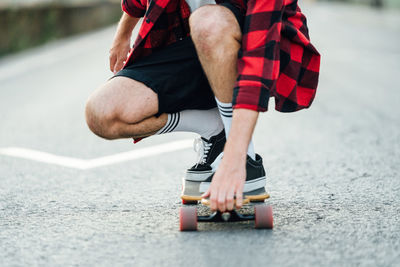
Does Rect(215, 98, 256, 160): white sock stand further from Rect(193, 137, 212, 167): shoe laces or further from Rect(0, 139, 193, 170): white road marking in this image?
Rect(0, 139, 193, 170): white road marking

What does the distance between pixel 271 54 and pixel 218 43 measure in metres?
0.20

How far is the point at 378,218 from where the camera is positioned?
8.50ft

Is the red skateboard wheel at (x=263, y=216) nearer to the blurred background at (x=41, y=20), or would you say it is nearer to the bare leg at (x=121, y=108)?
the bare leg at (x=121, y=108)

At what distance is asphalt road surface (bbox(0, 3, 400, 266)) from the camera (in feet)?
7.30

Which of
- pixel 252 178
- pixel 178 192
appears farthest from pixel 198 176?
pixel 178 192

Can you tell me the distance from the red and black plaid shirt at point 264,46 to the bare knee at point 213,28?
6 cm

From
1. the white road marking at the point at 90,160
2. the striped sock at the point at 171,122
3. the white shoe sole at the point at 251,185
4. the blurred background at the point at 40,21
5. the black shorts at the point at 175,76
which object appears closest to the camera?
the white shoe sole at the point at 251,185

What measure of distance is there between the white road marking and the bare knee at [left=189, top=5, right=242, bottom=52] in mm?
1610

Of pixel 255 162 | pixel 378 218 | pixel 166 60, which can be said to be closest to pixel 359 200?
pixel 378 218

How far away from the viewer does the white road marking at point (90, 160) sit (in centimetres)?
393

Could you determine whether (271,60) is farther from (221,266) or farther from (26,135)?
(26,135)

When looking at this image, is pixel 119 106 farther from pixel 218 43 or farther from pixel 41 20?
pixel 41 20

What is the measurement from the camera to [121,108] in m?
2.58

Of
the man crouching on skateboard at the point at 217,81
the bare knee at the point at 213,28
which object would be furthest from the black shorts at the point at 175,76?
the bare knee at the point at 213,28
